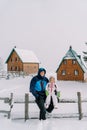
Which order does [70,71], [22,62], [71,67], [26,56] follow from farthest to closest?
[26,56]
[22,62]
[70,71]
[71,67]

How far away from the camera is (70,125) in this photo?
1121 cm

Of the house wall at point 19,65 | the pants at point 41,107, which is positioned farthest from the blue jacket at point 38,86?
the house wall at point 19,65

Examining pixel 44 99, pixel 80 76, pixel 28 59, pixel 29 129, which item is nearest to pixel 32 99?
pixel 44 99

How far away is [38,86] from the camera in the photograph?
11.9 meters

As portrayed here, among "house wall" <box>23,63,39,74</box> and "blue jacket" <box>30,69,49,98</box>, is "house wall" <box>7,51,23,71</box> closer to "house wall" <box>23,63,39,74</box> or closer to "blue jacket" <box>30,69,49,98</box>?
"house wall" <box>23,63,39,74</box>

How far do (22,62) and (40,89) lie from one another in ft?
172

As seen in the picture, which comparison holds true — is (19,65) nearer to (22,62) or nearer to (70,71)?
(22,62)

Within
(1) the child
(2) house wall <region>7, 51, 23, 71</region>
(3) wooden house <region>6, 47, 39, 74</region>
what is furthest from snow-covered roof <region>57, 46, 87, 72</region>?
(1) the child

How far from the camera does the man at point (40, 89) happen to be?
11.8m

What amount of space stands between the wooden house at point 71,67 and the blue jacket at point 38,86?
128ft

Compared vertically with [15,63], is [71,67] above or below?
below

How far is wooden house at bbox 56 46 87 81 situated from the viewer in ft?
167

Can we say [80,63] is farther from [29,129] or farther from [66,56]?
[29,129]

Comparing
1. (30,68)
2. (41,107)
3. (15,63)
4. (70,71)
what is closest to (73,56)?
(70,71)
